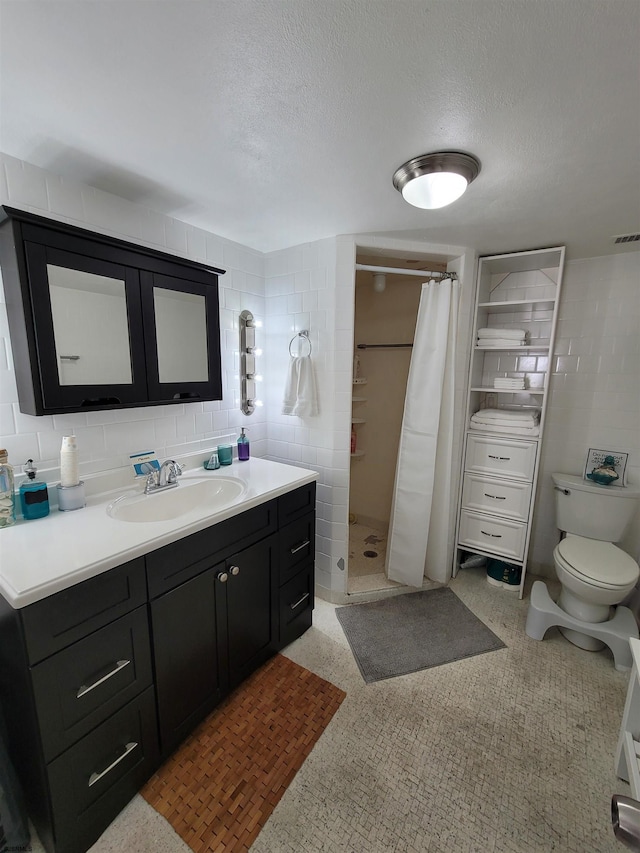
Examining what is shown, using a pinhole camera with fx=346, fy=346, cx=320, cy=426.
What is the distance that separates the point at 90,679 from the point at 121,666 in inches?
3.4

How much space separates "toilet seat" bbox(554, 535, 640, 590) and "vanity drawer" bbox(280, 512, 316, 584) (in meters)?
1.39

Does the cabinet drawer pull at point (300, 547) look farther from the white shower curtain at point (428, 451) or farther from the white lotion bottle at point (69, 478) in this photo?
the white lotion bottle at point (69, 478)

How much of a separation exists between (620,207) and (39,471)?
2686mm

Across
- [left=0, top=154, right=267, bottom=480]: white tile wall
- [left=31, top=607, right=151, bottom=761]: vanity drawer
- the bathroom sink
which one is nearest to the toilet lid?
the bathroom sink

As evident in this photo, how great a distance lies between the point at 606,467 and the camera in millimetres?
2207

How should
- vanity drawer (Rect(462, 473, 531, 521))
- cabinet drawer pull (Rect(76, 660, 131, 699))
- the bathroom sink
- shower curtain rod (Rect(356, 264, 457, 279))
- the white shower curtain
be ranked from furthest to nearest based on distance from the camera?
vanity drawer (Rect(462, 473, 531, 521)) → the white shower curtain → shower curtain rod (Rect(356, 264, 457, 279)) → the bathroom sink → cabinet drawer pull (Rect(76, 660, 131, 699))

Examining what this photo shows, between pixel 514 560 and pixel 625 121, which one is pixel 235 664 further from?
pixel 625 121

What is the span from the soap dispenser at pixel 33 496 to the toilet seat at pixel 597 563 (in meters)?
2.46

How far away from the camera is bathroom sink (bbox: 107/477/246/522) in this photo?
145cm

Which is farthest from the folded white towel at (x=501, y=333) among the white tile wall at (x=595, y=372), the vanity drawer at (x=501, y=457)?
the vanity drawer at (x=501, y=457)

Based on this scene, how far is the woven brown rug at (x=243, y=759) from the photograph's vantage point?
115 centimetres

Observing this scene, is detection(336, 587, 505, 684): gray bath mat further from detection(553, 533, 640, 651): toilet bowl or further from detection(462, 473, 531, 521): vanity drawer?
detection(462, 473, 531, 521): vanity drawer

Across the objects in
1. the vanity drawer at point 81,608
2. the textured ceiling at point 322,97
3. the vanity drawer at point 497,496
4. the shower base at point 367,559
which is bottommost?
the shower base at point 367,559

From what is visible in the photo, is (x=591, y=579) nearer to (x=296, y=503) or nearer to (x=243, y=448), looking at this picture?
(x=296, y=503)
